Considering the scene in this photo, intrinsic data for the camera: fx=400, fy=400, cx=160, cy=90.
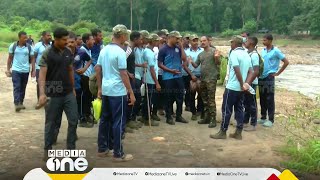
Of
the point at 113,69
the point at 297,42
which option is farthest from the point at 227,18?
the point at 113,69

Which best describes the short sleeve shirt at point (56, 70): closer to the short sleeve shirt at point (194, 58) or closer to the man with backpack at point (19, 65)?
the short sleeve shirt at point (194, 58)

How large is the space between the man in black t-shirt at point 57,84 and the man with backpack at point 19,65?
351 centimetres

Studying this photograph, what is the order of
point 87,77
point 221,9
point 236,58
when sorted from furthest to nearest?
point 221,9
point 87,77
point 236,58

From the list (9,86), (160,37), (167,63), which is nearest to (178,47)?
(167,63)

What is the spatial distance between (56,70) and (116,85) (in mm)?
744

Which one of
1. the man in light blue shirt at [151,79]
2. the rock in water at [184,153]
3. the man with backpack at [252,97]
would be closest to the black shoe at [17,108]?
the man in light blue shirt at [151,79]

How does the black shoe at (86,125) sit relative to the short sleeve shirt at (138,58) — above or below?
below

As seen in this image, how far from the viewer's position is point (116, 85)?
4.95m

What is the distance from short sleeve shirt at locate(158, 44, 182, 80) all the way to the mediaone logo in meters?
2.57

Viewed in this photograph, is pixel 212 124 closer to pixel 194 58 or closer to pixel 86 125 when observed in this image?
pixel 194 58

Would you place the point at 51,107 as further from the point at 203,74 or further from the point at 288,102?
the point at 288,102

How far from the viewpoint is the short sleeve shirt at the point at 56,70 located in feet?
15.7

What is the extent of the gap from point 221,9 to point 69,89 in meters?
71.5

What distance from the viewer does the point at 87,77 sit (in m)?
6.83
